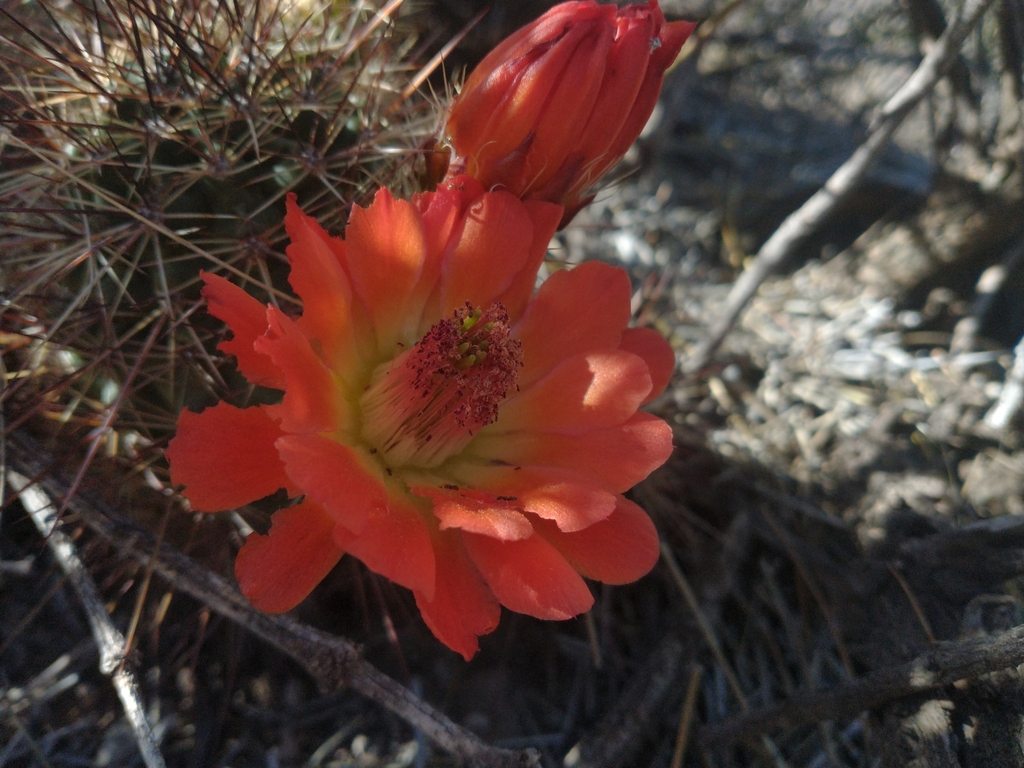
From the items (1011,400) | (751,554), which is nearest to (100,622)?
(751,554)

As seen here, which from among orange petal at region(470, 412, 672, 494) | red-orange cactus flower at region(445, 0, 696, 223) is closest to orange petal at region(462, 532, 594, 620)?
orange petal at region(470, 412, 672, 494)

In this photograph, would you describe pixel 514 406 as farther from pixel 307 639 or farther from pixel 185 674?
pixel 185 674

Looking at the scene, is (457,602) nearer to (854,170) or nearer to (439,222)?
(439,222)

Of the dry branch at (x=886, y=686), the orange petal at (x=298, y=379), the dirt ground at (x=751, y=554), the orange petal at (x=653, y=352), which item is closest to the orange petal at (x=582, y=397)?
the orange petal at (x=653, y=352)

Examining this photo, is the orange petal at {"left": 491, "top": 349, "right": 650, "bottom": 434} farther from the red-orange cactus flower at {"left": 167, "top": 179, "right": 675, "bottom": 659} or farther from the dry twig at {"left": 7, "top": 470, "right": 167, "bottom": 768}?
the dry twig at {"left": 7, "top": 470, "right": 167, "bottom": 768}

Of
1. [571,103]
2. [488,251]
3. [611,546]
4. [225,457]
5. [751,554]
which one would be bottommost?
[751,554]

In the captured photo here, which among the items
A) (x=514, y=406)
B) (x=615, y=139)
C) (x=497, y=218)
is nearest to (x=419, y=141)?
(x=497, y=218)
